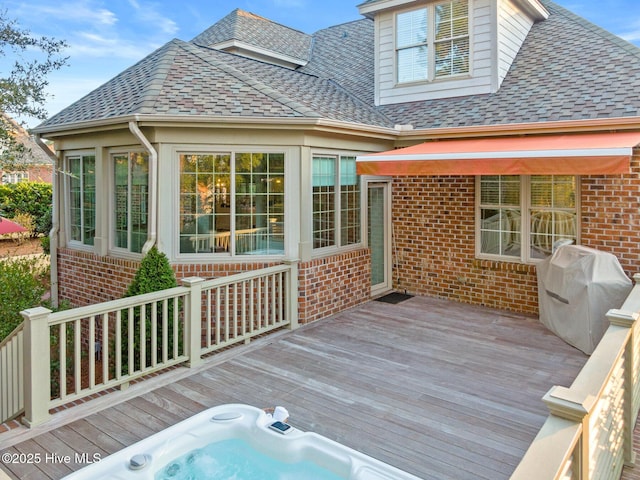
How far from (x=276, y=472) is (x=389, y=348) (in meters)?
3.68

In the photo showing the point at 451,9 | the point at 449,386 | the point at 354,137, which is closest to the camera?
the point at 449,386

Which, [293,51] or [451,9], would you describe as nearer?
[451,9]

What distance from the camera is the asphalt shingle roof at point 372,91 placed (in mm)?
9227

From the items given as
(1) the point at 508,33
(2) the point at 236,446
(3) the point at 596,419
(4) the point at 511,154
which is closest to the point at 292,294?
(2) the point at 236,446

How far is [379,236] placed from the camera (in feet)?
39.0

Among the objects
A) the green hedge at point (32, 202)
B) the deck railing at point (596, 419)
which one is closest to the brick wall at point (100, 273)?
the deck railing at point (596, 419)

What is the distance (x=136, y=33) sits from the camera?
3070 centimetres

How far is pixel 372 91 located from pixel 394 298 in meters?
5.95

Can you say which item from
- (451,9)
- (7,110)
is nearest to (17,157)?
(7,110)

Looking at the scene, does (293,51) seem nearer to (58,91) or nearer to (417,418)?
(58,91)

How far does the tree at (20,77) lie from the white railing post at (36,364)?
470 centimetres

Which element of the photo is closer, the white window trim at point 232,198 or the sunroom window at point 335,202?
the white window trim at point 232,198

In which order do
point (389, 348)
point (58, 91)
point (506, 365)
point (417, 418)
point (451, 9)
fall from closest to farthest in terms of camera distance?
point (417, 418) < point (506, 365) < point (389, 348) < point (58, 91) < point (451, 9)

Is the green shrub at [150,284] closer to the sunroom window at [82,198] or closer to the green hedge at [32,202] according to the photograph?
the sunroom window at [82,198]
